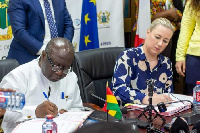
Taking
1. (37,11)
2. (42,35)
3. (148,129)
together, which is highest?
(37,11)

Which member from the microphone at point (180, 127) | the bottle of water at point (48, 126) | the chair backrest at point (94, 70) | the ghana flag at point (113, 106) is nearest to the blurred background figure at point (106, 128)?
the microphone at point (180, 127)

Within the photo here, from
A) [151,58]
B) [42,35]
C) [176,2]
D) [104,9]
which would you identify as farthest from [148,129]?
[104,9]

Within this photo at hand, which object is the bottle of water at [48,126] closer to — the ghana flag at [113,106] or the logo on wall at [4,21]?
the ghana flag at [113,106]

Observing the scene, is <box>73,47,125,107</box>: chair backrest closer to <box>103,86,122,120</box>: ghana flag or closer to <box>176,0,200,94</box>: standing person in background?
<box>176,0,200,94</box>: standing person in background

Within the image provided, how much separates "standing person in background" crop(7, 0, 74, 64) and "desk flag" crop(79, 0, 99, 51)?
924 millimetres

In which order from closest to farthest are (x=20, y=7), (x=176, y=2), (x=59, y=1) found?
1. (x=20, y=7)
2. (x=59, y=1)
3. (x=176, y=2)

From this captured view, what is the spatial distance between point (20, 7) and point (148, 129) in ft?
5.72

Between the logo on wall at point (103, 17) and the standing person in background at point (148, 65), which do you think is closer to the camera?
the standing person in background at point (148, 65)

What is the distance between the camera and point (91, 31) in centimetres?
451

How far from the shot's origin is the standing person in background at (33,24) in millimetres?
3264

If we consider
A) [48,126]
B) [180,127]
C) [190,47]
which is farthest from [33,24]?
[180,127]

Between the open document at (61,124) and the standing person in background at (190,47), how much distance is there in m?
1.67

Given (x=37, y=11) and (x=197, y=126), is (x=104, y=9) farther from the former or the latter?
(x=197, y=126)

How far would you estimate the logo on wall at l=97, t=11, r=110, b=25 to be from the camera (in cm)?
466
